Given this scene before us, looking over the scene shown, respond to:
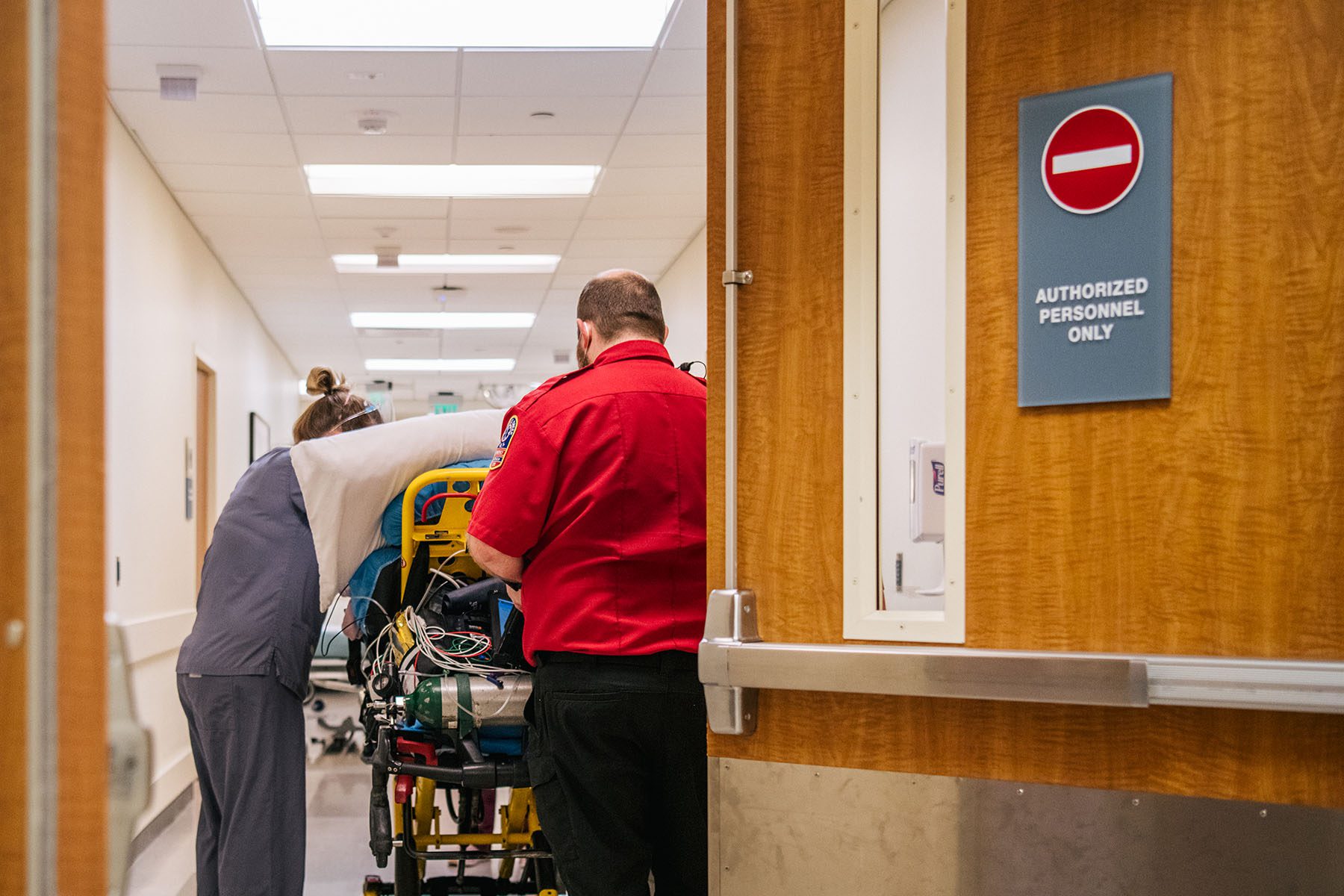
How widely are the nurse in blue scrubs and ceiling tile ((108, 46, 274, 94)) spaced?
223 centimetres

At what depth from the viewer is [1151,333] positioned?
180 centimetres

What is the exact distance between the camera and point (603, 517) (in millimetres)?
2434

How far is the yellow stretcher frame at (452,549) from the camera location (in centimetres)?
319

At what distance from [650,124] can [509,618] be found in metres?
3.34

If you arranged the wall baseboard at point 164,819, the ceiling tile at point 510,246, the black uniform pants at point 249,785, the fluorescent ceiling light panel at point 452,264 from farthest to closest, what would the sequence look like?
the fluorescent ceiling light panel at point 452,264 → the ceiling tile at point 510,246 → the wall baseboard at point 164,819 → the black uniform pants at point 249,785

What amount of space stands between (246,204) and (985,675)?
6160 millimetres

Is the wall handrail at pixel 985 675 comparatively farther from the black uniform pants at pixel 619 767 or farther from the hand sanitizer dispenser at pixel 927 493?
the hand sanitizer dispenser at pixel 927 493

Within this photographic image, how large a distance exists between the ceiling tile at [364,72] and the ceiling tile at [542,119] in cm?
24

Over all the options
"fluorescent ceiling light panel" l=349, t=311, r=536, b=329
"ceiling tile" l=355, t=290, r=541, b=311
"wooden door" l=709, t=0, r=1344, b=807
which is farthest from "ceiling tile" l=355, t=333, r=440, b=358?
"wooden door" l=709, t=0, r=1344, b=807

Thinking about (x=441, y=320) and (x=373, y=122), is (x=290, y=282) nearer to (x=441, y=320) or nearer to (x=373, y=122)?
(x=441, y=320)

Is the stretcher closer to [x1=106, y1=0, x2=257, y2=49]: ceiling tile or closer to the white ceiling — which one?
[x1=106, y1=0, x2=257, y2=49]: ceiling tile

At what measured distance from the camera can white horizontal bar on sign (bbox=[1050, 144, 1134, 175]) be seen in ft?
6.05

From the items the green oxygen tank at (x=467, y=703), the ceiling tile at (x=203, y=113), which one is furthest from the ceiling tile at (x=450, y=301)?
the green oxygen tank at (x=467, y=703)

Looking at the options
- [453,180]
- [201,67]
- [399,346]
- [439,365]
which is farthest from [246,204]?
[439,365]
